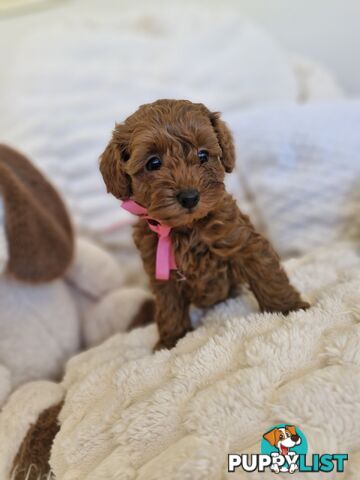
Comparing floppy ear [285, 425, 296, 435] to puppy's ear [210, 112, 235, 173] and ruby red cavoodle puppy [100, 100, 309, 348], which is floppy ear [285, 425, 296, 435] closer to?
ruby red cavoodle puppy [100, 100, 309, 348]

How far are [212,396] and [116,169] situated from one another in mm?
403

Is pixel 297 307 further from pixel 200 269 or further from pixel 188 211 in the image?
pixel 188 211

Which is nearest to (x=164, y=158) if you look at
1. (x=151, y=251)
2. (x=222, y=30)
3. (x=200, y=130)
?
(x=200, y=130)

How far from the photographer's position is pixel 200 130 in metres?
0.76

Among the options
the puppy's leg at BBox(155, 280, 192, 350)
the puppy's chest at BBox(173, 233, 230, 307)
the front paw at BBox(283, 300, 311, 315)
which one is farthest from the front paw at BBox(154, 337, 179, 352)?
the front paw at BBox(283, 300, 311, 315)

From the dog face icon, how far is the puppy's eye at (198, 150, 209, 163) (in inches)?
17.0

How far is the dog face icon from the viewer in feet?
2.15

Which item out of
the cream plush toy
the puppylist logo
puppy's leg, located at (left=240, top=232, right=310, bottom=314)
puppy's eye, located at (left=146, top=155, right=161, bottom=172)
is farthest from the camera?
the cream plush toy

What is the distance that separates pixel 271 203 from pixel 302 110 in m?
0.32

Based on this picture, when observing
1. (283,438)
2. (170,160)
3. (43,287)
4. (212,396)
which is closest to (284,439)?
(283,438)

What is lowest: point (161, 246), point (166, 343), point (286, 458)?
point (286, 458)

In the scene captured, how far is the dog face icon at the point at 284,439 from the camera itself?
25.8 inches

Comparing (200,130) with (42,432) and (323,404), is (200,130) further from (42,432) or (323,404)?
(42,432)

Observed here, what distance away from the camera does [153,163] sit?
0.77 m
